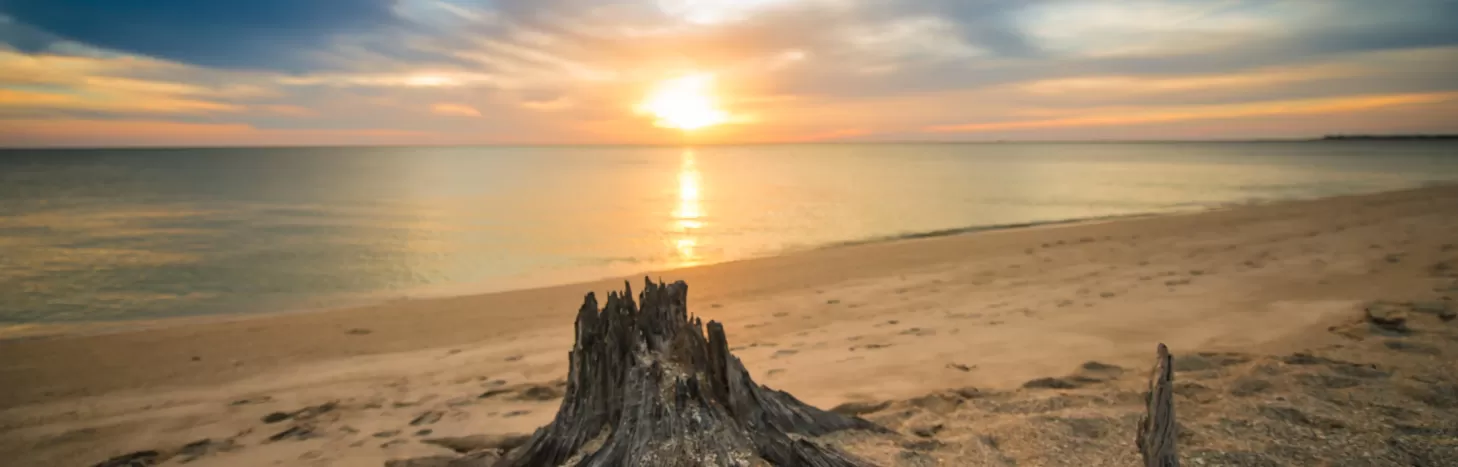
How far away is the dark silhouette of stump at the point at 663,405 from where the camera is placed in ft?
10.6

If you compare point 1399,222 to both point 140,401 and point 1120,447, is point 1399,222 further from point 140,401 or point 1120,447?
point 140,401

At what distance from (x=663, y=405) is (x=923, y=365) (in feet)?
12.5

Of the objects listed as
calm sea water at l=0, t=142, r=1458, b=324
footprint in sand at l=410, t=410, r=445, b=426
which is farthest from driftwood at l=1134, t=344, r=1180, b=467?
calm sea water at l=0, t=142, r=1458, b=324

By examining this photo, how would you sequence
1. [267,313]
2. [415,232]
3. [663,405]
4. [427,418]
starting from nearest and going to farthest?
[663,405], [427,418], [267,313], [415,232]

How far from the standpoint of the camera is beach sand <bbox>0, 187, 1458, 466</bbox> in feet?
14.4

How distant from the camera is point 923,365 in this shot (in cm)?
648

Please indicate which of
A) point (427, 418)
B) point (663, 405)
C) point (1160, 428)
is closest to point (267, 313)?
point (427, 418)

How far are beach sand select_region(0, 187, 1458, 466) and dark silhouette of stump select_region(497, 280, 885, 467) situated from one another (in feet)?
3.09

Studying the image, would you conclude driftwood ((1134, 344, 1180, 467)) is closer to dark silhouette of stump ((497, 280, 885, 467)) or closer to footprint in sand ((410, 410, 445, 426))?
dark silhouette of stump ((497, 280, 885, 467))

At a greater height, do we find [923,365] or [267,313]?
[923,365]

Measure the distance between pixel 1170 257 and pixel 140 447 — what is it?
14516 millimetres

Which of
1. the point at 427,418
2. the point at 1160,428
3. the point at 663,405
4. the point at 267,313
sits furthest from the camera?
the point at 267,313

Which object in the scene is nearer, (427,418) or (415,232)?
(427,418)

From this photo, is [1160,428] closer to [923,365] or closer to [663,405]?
[663,405]
